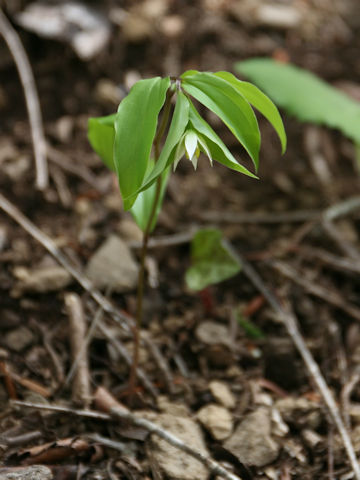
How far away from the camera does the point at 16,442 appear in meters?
1.21

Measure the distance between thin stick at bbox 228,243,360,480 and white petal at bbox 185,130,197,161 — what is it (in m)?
0.87

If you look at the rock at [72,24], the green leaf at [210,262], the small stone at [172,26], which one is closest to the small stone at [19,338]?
the green leaf at [210,262]

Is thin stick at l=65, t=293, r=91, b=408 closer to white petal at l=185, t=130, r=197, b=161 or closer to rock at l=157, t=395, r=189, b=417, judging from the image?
rock at l=157, t=395, r=189, b=417

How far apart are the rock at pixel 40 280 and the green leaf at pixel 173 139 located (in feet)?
2.45

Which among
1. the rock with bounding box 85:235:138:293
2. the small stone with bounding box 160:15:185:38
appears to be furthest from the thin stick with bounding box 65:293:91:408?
the small stone with bounding box 160:15:185:38

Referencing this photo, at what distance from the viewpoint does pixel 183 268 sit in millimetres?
1833

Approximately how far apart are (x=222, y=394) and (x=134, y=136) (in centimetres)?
84

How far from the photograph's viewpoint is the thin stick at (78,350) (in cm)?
137

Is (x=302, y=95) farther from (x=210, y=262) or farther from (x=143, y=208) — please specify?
(x=143, y=208)

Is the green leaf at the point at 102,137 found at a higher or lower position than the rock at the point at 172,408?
higher

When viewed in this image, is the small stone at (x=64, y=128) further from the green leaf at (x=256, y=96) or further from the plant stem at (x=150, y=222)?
the green leaf at (x=256, y=96)

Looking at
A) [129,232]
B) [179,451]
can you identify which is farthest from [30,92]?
[179,451]

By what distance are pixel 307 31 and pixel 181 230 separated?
4.96ft

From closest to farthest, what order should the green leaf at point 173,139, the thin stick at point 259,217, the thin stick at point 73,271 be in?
the green leaf at point 173,139, the thin stick at point 73,271, the thin stick at point 259,217
